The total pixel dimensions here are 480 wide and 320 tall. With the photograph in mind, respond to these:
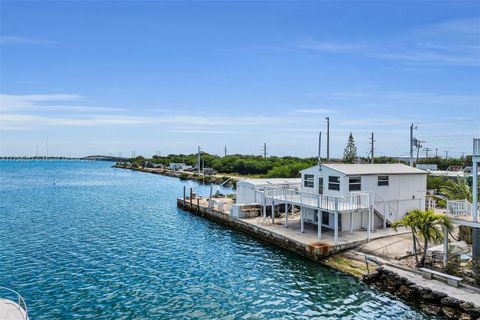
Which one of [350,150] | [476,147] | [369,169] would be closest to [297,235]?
[369,169]

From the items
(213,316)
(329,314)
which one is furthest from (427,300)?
(213,316)

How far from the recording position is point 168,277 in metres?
20.4

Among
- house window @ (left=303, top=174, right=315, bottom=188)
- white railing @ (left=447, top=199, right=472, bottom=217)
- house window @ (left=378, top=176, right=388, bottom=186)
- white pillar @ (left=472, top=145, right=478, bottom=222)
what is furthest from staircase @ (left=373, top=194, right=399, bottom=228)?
white pillar @ (left=472, top=145, right=478, bottom=222)

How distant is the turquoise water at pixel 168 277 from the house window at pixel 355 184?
6.29 metres

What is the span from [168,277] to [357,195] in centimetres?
1317

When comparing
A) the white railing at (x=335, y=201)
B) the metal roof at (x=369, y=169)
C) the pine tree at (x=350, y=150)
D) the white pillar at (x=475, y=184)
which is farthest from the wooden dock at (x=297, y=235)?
the pine tree at (x=350, y=150)

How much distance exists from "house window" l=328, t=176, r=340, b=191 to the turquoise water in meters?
5.82

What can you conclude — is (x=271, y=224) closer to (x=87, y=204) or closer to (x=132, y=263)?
(x=132, y=263)

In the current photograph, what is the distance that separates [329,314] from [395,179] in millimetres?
14791

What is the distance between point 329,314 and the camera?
52.1 ft

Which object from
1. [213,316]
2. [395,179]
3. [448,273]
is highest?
[395,179]

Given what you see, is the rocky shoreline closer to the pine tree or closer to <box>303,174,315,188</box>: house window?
<box>303,174,315,188</box>: house window

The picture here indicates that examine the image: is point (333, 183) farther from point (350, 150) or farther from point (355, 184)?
point (350, 150)

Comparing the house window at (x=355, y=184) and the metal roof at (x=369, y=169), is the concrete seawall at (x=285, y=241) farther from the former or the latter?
the metal roof at (x=369, y=169)
